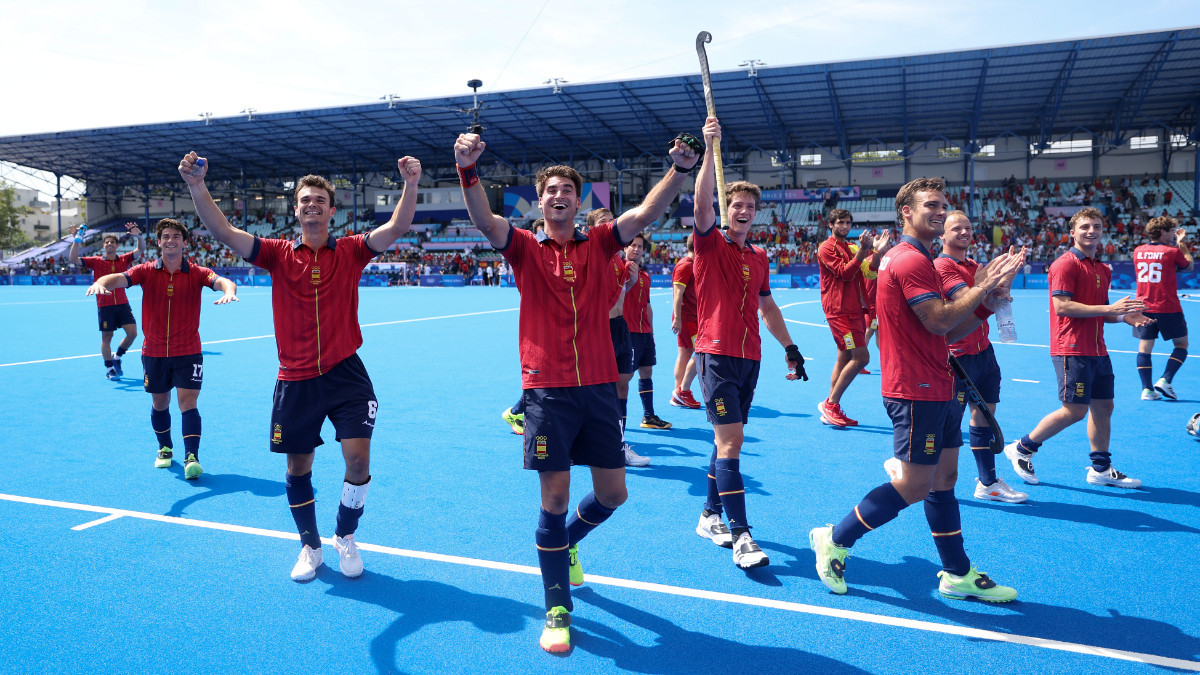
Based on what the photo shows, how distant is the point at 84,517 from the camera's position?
5277 mm

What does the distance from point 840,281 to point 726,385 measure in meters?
4.36

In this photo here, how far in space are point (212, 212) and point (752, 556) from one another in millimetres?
3582

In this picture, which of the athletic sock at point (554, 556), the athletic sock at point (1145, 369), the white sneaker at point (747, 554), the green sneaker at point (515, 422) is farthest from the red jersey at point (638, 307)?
the athletic sock at point (1145, 369)

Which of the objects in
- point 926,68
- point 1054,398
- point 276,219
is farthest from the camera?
point 276,219

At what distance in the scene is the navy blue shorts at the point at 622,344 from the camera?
23.5 ft

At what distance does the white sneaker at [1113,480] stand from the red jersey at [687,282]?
3562 millimetres

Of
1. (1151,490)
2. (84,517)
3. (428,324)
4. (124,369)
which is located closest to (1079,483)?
(1151,490)

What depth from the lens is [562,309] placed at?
364 cm

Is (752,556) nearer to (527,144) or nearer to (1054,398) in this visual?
(1054,398)

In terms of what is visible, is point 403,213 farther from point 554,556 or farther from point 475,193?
point 554,556

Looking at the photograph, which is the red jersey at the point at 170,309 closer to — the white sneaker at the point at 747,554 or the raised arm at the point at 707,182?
the raised arm at the point at 707,182

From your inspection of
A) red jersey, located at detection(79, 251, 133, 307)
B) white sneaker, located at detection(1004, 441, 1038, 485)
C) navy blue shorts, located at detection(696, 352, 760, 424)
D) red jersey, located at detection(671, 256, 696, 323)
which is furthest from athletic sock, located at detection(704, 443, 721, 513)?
red jersey, located at detection(79, 251, 133, 307)

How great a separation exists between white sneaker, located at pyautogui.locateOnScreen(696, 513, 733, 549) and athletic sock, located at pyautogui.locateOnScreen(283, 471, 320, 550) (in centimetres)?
241

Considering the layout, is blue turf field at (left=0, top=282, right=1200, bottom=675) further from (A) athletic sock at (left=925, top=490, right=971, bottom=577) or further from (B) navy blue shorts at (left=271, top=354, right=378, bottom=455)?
(B) navy blue shorts at (left=271, top=354, right=378, bottom=455)
